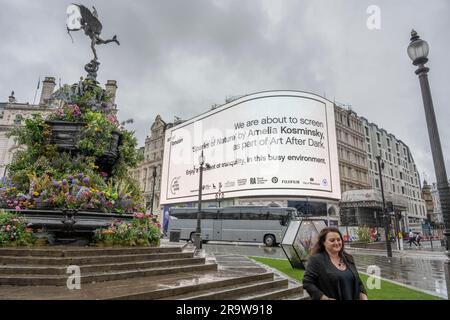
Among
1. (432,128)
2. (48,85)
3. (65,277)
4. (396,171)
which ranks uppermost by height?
(48,85)

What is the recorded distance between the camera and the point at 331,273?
301 centimetres

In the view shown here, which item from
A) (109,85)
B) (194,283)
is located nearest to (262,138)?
(109,85)

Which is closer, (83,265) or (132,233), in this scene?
(83,265)

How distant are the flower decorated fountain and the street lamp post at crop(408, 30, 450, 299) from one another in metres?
6.81

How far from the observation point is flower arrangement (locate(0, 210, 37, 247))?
605 cm

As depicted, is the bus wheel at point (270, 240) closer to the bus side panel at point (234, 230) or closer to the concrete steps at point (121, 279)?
the bus side panel at point (234, 230)

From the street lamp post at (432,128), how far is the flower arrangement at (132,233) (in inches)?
264

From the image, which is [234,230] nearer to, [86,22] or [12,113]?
[86,22]

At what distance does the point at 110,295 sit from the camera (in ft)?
13.9

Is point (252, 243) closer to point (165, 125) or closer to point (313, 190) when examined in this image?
point (313, 190)

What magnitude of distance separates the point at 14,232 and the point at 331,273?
6.67 meters

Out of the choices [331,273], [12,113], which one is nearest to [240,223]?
[331,273]

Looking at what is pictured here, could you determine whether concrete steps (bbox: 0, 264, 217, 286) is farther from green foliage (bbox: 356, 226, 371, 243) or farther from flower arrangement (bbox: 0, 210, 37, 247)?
green foliage (bbox: 356, 226, 371, 243)
